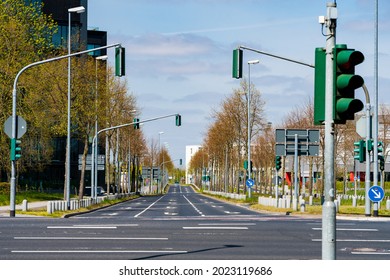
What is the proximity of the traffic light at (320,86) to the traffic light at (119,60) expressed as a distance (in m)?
20.8

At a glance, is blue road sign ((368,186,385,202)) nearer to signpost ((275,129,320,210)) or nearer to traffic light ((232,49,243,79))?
traffic light ((232,49,243,79))

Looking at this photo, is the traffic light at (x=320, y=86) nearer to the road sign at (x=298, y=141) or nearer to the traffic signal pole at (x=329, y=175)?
the traffic signal pole at (x=329, y=175)

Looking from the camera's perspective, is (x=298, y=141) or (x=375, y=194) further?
(x=298, y=141)

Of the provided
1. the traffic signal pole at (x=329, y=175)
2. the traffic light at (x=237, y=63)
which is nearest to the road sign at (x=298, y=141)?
the traffic light at (x=237, y=63)

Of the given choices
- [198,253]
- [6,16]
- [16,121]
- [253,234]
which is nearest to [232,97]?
[6,16]

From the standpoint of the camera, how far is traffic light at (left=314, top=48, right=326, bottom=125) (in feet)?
36.4

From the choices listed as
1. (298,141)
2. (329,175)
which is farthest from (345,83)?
(298,141)

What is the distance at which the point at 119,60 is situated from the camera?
3169 cm

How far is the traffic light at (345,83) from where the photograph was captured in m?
10.8

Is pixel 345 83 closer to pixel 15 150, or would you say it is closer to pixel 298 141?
pixel 15 150

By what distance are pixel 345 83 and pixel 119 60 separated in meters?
21.6

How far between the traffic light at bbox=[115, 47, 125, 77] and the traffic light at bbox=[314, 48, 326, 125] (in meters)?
20.8

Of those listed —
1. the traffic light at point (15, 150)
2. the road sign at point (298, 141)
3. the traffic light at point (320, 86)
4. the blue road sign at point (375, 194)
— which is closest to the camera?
the traffic light at point (320, 86)
